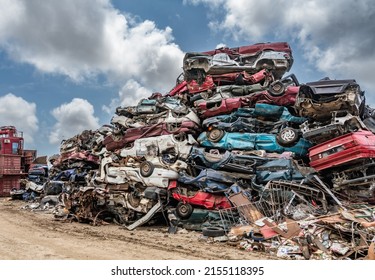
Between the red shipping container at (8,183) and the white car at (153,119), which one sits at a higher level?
the white car at (153,119)

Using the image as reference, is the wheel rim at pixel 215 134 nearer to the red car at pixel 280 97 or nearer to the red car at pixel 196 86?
the red car at pixel 280 97

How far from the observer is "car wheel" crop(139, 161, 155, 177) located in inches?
407

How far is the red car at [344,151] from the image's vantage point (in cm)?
793

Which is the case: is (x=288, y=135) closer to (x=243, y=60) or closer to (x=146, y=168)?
(x=146, y=168)

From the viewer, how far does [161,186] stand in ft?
33.0

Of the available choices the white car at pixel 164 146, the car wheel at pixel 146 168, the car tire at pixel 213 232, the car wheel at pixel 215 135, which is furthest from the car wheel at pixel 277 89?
the car tire at pixel 213 232

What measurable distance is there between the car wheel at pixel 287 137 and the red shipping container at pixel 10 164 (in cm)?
1814

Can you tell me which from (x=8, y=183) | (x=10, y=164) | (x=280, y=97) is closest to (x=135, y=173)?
(x=280, y=97)

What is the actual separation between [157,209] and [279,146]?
4.21 meters

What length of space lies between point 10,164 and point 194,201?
1690cm

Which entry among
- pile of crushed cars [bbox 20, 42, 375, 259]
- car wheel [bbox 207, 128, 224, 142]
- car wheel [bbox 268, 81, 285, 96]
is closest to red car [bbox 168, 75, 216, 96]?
pile of crushed cars [bbox 20, 42, 375, 259]

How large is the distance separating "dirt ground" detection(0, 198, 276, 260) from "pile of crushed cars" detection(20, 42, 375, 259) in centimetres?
53

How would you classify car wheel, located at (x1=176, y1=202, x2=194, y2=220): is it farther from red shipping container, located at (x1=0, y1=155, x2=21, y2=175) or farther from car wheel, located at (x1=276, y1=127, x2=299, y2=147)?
red shipping container, located at (x1=0, y1=155, x2=21, y2=175)
